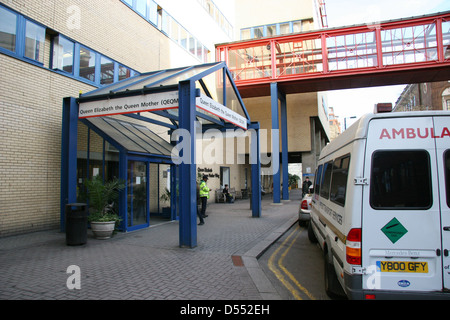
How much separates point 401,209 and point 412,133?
88cm

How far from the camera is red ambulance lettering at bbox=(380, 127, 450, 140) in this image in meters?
3.46

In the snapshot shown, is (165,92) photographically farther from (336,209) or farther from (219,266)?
(336,209)

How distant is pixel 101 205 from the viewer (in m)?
8.20

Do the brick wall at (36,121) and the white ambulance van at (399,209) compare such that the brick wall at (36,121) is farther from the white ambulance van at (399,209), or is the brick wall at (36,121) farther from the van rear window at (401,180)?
the van rear window at (401,180)

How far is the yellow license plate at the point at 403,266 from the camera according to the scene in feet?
11.0

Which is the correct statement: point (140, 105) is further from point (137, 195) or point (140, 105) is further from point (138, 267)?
point (138, 267)

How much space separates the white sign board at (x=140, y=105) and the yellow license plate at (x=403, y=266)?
5.28 meters

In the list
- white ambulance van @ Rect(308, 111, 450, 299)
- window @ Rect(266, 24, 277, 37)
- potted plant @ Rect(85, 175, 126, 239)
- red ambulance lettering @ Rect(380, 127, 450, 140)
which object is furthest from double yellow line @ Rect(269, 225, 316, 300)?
window @ Rect(266, 24, 277, 37)

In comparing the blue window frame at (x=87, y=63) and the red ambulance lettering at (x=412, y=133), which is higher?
the blue window frame at (x=87, y=63)

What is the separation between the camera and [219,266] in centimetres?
573

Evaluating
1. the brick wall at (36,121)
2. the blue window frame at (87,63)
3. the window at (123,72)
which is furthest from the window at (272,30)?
the blue window frame at (87,63)

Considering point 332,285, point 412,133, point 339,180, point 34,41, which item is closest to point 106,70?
point 34,41

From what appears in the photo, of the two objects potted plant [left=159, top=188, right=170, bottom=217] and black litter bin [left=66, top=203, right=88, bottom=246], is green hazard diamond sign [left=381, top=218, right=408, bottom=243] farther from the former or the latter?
potted plant [left=159, top=188, right=170, bottom=217]

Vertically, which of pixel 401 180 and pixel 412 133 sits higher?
pixel 412 133
